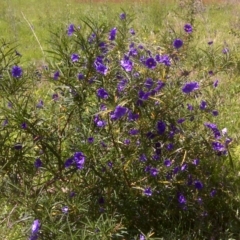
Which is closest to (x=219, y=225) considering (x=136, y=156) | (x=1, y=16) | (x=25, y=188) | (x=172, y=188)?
(x=172, y=188)

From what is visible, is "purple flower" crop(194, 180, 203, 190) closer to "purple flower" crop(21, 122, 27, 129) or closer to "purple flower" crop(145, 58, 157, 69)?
"purple flower" crop(145, 58, 157, 69)

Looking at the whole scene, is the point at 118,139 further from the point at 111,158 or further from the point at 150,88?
the point at 150,88

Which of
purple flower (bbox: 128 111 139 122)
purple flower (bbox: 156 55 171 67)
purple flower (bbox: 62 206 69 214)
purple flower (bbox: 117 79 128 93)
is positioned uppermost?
purple flower (bbox: 156 55 171 67)

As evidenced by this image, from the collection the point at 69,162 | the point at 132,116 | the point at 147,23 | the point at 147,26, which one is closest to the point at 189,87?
the point at 132,116

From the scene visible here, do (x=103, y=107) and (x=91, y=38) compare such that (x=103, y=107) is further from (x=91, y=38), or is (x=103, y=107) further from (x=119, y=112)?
(x=91, y=38)

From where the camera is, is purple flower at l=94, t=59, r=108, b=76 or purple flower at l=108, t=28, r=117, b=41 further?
purple flower at l=108, t=28, r=117, b=41

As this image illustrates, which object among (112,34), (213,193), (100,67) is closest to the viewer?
(100,67)

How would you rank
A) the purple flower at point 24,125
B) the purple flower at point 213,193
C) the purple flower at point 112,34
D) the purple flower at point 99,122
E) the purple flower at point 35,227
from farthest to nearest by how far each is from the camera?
the purple flower at point 213,193
the purple flower at point 112,34
the purple flower at point 99,122
the purple flower at point 24,125
the purple flower at point 35,227

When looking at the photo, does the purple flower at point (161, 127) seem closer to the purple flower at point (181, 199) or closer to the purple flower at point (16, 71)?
the purple flower at point (181, 199)

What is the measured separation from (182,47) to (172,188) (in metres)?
0.70

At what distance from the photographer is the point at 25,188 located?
6.45 ft

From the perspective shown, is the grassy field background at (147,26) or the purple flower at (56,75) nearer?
the purple flower at (56,75)

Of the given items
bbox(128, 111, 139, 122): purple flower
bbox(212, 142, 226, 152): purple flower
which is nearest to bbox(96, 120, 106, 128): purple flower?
bbox(128, 111, 139, 122): purple flower

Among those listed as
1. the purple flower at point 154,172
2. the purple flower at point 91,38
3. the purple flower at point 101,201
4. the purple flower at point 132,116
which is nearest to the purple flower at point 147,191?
the purple flower at point 154,172
